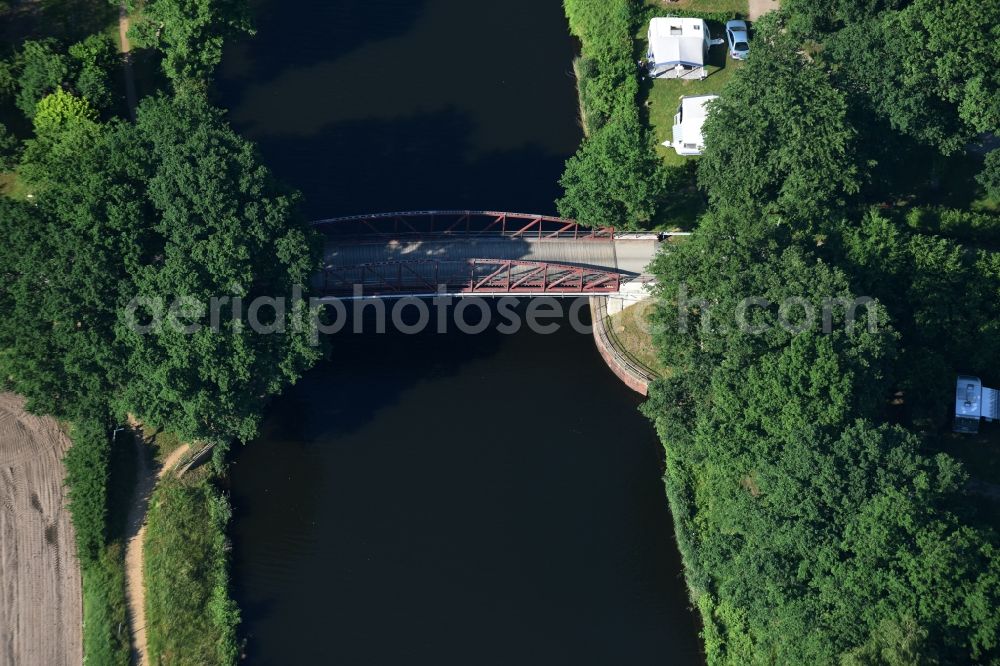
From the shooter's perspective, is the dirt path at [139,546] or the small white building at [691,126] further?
the small white building at [691,126]

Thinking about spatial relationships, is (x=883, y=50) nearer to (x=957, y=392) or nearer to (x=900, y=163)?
(x=900, y=163)

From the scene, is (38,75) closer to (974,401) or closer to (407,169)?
(407,169)

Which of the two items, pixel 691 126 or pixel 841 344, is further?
pixel 691 126

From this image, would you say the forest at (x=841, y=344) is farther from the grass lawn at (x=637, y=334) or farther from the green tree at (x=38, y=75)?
the green tree at (x=38, y=75)

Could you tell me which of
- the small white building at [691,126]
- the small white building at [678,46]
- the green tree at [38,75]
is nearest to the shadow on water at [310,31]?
the green tree at [38,75]

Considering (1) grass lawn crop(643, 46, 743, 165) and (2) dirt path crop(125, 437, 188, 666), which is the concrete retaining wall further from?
(2) dirt path crop(125, 437, 188, 666)

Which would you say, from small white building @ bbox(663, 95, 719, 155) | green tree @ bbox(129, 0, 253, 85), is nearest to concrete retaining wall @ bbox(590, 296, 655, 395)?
small white building @ bbox(663, 95, 719, 155)

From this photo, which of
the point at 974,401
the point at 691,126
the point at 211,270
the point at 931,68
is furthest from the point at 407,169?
the point at 974,401
